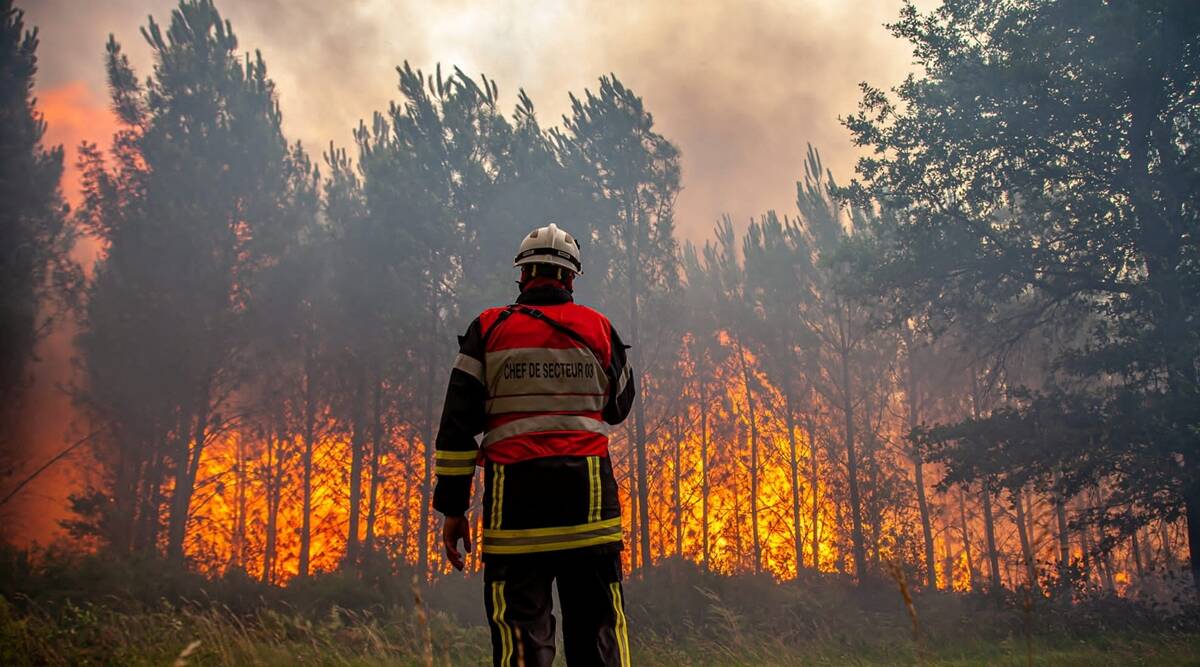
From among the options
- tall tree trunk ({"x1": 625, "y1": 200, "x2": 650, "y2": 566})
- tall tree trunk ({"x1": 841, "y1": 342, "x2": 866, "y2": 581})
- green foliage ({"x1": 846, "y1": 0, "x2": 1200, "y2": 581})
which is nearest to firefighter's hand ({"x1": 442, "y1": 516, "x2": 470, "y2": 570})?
green foliage ({"x1": 846, "y1": 0, "x2": 1200, "y2": 581})

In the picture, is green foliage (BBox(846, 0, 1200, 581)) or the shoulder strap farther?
green foliage (BBox(846, 0, 1200, 581))

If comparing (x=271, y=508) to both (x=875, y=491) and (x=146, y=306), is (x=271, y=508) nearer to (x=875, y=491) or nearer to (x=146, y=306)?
(x=146, y=306)

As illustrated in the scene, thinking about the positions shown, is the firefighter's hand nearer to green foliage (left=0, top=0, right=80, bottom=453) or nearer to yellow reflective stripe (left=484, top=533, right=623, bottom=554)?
yellow reflective stripe (left=484, top=533, right=623, bottom=554)

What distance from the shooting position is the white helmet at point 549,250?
328 cm

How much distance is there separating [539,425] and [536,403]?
97 millimetres

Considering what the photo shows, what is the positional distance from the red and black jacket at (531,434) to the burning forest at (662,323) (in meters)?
5.85

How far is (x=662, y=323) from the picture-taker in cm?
2102

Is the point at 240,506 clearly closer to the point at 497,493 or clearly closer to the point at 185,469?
the point at 185,469

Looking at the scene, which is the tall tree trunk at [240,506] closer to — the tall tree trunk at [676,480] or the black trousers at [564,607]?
the tall tree trunk at [676,480]

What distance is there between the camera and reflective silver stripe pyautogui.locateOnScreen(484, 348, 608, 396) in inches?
119

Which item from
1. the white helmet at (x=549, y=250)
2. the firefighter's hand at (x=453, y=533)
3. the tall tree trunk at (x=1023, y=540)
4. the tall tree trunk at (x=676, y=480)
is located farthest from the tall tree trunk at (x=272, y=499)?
the white helmet at (x=549, y=250)

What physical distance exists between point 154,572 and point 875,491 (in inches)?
724

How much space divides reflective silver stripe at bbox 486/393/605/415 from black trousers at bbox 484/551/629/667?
610 mm

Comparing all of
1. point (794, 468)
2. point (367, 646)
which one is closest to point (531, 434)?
point (367, 646)
